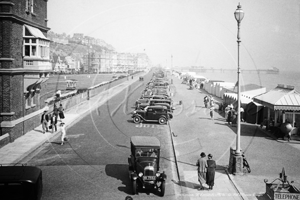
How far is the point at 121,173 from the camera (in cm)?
1347

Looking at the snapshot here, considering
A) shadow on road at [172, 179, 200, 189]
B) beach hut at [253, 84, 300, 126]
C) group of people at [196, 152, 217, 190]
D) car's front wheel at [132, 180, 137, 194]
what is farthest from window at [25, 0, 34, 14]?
beach hut at [253, 84, 300, 126]

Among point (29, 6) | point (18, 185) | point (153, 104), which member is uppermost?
point (29, 6)

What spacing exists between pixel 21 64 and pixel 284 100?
58.0ft

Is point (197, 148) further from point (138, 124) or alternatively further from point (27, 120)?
point (27, 120)

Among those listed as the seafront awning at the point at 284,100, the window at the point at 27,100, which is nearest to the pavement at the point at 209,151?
the seafront awning at the point at 284,100

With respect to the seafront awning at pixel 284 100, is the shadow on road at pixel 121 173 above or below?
below

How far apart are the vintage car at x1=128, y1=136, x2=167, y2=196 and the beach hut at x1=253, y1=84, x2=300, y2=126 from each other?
37.1 ft

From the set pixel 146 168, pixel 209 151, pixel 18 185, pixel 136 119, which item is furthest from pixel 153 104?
pixel 18 185

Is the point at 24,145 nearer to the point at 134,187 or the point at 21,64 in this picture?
the point at 21,64

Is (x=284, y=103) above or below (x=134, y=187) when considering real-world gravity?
above

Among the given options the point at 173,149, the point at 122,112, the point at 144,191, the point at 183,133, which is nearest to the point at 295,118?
the point at 183,133

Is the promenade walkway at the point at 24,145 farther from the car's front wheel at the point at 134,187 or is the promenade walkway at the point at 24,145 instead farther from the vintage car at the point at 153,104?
the car's front wheel at the point at 134,187

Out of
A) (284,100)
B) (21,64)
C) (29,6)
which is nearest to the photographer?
(284,100)

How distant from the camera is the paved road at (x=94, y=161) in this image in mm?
11352
